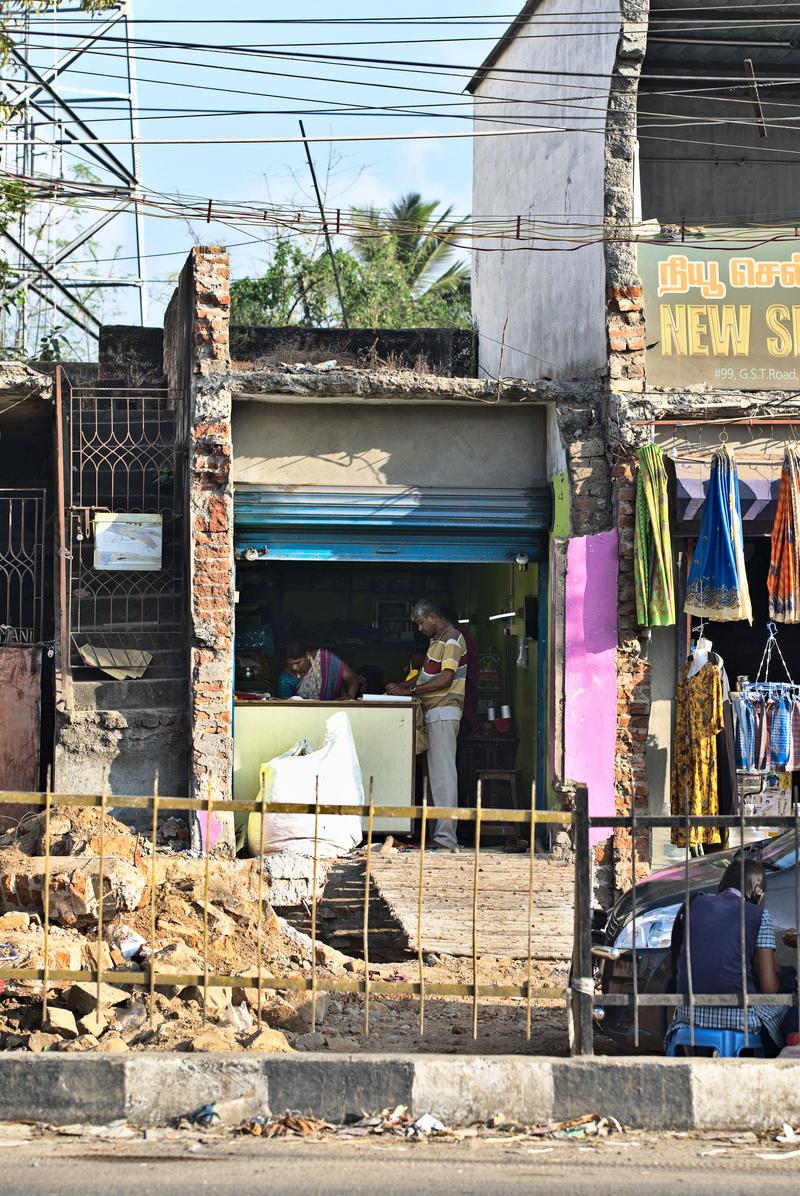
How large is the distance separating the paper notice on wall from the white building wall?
13.3 ft

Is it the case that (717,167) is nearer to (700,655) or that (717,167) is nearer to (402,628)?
(700,655)

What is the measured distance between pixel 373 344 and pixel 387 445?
499 cm

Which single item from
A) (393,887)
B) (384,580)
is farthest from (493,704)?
(393,887)

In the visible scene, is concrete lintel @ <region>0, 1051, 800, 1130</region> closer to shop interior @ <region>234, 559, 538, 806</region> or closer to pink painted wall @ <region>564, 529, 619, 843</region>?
pink painted wall @ <region>564, 529, 619, 843</region>

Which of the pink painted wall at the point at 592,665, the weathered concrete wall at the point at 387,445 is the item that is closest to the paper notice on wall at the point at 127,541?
the weathered concrete wall at the point at 387,445

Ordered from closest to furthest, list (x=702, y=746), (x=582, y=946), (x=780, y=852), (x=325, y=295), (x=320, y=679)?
A: (x=582, y=946) < (x=780, y=852) < (x=702, y=746) < (x=320, y=679) < (x=325, y=295)

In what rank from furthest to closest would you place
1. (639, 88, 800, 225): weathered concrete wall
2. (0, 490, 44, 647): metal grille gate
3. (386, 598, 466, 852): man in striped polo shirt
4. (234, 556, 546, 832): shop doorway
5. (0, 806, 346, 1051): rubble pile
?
(639, 88, 800, 225): weathered concrete wall, (0, 490, 44, 647): metal grille gate, (234, 556, 546, 832): shop doorway, (386, 598, 466, 852): man in striped polo shirt, (0, 806, 346, 1051): rubble pile

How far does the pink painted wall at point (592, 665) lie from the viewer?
10969mm

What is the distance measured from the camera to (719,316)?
11.2 m

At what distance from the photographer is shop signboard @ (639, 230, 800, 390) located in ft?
36.5

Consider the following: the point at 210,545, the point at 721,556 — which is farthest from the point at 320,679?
the point at 721,556

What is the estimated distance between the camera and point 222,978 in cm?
577

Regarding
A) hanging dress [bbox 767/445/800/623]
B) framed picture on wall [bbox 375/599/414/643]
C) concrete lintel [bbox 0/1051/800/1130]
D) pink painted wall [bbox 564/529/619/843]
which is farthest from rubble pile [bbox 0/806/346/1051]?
framed picture on wall [bbox 375/599/414/643]

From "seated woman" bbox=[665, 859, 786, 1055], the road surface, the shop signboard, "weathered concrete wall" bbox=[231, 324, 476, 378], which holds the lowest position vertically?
the road surface
